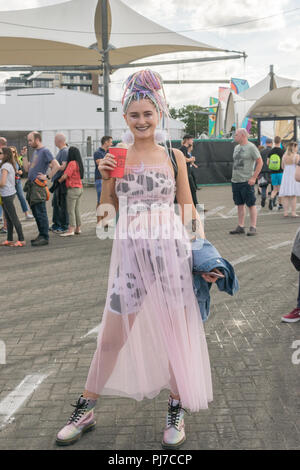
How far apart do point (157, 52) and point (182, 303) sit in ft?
65.5

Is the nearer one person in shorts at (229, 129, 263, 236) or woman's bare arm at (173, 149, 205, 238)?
woman's bare arm at (173, 149, 205, 238)

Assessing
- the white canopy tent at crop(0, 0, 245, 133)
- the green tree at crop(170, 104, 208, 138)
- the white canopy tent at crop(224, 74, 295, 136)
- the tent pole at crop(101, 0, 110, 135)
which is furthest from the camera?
the green tree at crop(170, 104, 208, 138)

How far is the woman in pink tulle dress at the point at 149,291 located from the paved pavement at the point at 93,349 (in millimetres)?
257

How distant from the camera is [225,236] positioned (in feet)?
33.0

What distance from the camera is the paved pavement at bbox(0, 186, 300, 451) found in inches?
123

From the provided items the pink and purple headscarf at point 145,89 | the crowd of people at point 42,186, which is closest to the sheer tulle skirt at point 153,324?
the pink and purple headscarf at point 145,89

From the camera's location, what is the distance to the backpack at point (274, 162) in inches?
538

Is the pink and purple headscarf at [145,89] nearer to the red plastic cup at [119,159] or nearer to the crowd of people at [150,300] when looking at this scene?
A: the crowd of people at [150,300]

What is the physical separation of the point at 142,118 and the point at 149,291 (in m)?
0.95

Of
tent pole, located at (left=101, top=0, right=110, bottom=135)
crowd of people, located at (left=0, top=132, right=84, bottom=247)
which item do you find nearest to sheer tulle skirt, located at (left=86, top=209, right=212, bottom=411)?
crowd of people, located at (left=0, top=132, right=84, bottom=247)

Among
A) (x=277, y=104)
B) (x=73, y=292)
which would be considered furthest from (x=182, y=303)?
(x=277, y=104)

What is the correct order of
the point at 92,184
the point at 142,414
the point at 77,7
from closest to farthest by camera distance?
1. the point at 142,414
2. the point at 77,7
3. the point at 92,184

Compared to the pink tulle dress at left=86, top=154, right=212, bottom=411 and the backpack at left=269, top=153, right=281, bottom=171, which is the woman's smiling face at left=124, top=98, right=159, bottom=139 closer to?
the pink tulle dress at left=86, top=154, right=212, bottom=411

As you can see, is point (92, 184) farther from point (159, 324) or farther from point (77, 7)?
point (159, 324)
